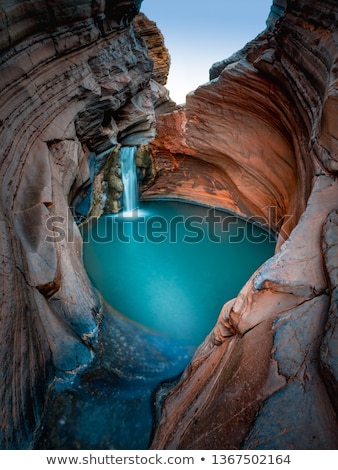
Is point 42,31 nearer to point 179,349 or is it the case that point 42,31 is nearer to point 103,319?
point 103,319

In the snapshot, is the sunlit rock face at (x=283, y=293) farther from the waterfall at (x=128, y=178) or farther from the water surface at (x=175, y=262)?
the waterfall at (x=128, y=178)

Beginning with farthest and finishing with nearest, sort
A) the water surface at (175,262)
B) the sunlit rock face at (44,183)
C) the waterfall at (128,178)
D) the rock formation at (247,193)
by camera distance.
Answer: the waterfall at (128,178), the water surface at (175,262), the sunlit rock face at (44,183), the rock formation at (247,193)

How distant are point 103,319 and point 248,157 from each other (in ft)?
21.0

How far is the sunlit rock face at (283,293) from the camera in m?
1.98

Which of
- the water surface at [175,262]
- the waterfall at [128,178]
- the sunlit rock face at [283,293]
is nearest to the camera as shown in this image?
the sunlit rock face at [283,293]

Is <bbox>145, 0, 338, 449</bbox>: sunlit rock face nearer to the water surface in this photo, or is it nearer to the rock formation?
the rock formation

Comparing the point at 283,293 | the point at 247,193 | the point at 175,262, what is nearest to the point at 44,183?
the point at 283,293

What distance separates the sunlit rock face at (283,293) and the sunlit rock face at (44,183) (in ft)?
5.53

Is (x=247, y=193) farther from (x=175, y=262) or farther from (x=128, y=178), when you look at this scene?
(x=128, y=178)

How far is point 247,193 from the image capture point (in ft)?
29.7

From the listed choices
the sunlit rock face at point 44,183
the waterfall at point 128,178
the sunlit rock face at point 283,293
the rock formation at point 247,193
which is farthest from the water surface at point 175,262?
the sunlit rock face at point 283,293

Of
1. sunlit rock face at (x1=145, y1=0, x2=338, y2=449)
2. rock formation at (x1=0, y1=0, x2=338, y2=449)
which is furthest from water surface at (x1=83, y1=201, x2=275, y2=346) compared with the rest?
sunlit rock face at (x1=145, y1=0, x2=338, y2=449)

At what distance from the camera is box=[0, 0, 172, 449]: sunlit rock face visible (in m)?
3.14

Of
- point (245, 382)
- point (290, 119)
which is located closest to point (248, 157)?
point (290, 119)
